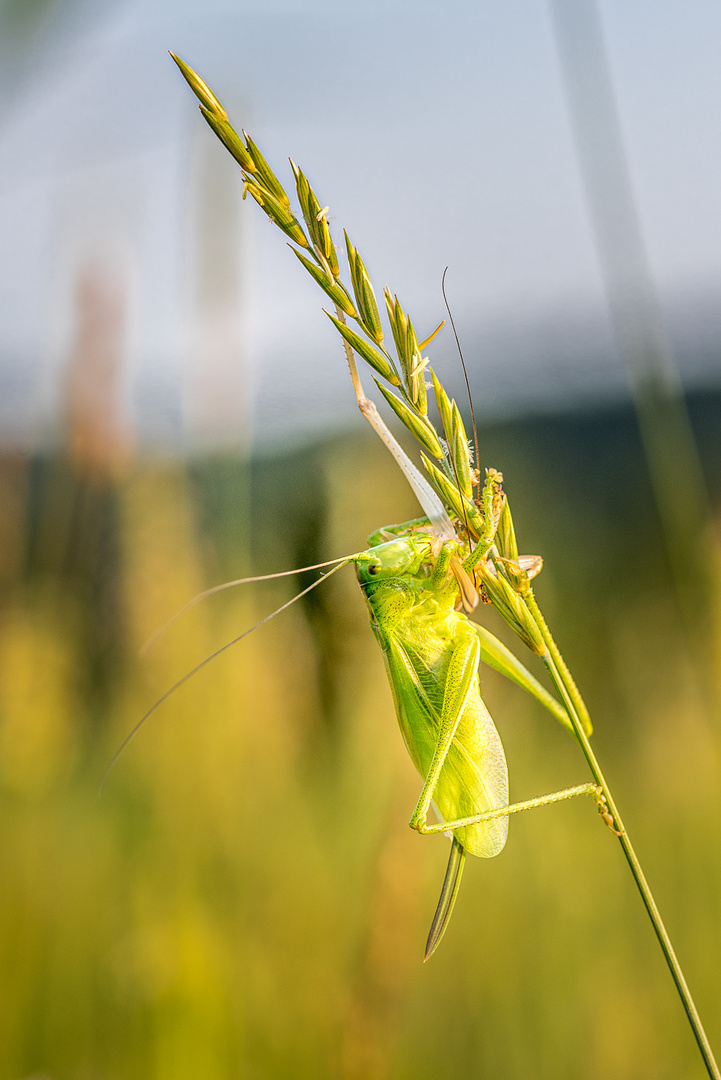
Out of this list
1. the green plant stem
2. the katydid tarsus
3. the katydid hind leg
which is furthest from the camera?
the katydid hind leg

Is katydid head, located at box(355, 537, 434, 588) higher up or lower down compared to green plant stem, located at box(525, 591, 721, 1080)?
higher up

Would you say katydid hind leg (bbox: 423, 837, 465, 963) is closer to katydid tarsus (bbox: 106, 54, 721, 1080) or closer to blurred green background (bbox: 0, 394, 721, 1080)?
katydid tarsus (bbox: 106, 54, 721, 1080)

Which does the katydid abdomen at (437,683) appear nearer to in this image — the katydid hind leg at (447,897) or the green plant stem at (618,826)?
the katydid hind leg at (447,897)

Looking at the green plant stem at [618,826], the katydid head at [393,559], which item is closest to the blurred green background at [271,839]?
the katydid head at [393,559]

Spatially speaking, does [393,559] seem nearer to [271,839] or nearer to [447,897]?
[447,897]

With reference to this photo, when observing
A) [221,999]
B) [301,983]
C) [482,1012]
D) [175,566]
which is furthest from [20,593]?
[482,1012]

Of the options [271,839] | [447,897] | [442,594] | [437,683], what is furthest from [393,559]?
[271,839]

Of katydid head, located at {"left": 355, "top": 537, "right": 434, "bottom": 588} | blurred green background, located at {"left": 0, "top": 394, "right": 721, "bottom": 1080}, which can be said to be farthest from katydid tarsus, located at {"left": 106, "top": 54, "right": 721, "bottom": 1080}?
blurred green background, located at {"left": 0, "top": 394, "right": 721, "bottom": 1080}
